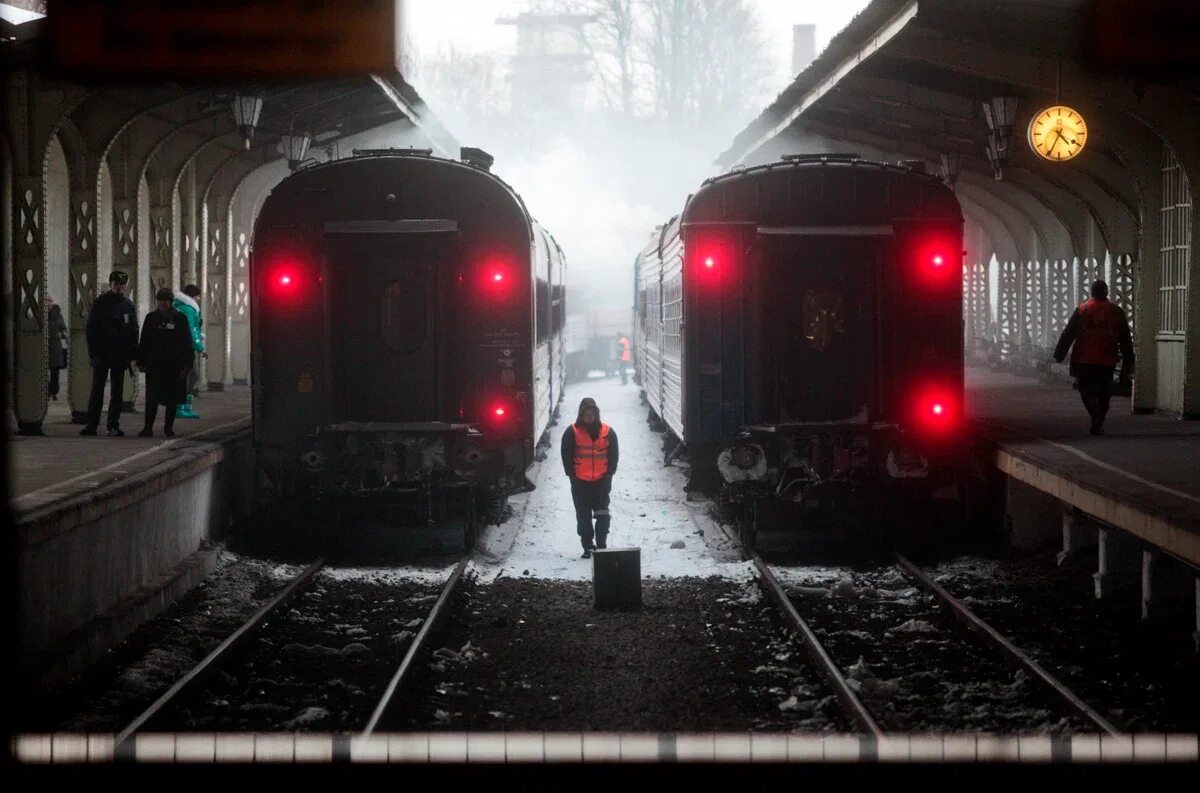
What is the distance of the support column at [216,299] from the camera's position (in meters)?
24.1

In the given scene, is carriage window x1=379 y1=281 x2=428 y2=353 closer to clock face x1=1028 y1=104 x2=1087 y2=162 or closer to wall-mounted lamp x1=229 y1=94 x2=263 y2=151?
wall-mounted lamp x1=229 y1=94 x2=263 y2=151

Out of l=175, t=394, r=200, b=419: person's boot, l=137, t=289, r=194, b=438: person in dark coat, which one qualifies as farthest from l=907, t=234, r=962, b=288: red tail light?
l=175, t=394, r=200, b=419: person's boot

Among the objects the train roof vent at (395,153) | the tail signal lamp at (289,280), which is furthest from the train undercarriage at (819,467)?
the tail signal lamp at (289,280)

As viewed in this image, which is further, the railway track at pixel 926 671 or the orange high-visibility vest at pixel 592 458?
the orange high-visibility vest at pixel 592 458

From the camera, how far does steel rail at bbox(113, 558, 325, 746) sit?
7539mm

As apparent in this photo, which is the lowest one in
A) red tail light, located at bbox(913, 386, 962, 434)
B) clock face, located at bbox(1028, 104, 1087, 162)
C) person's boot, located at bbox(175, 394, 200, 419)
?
person's boot, located at bbox(175, 394, 200, 419)

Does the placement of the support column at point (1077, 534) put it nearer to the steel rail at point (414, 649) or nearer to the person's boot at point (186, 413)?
the steel rail at point (414, 649)

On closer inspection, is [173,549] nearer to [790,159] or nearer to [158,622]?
[158,622]

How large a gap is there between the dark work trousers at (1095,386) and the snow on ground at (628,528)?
3.90 meters

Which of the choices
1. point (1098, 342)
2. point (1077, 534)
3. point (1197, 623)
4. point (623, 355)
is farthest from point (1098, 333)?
point (623, 355)

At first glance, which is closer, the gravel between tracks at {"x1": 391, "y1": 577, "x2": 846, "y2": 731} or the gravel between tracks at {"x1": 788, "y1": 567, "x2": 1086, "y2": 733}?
the gravel between tracks at {"x1": 788, "y1": 567, "x2": 1086, "y2": 733}

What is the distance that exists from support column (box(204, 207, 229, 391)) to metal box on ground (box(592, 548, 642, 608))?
14.1 meters

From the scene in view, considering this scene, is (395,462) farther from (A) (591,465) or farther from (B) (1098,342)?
(B) (1098,342)

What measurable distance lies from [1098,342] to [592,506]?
511 cm
